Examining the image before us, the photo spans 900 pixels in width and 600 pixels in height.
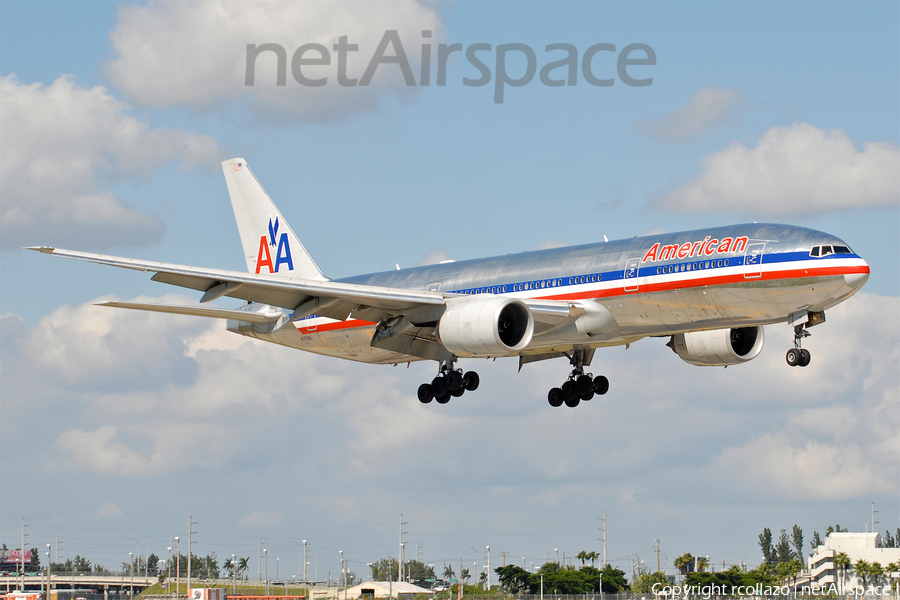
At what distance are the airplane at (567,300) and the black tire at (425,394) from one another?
0.24 feet

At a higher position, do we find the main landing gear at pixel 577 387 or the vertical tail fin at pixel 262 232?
Result: the vertical tail fin at pixel 262 232

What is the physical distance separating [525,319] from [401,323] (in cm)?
511

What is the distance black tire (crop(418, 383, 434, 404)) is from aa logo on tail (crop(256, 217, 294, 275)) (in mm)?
12028

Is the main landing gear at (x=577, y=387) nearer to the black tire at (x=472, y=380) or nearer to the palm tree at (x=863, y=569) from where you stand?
the black tire at (x=472, y=380)

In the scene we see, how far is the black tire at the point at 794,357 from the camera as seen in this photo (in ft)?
108

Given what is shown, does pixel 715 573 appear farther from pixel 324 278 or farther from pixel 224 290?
pixel 224 290

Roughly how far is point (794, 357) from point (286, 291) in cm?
1704

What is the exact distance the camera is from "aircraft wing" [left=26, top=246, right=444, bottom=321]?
115 ft

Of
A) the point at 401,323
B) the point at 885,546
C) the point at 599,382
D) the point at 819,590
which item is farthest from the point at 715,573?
the point at 401,323

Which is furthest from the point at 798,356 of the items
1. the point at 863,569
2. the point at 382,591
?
the point at 382,591

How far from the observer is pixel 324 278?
164 feet

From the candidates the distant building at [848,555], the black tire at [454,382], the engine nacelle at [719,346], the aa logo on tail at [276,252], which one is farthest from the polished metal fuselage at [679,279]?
the distant building at [848,555]

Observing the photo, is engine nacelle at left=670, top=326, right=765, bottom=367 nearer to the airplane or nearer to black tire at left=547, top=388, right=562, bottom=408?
the airplane

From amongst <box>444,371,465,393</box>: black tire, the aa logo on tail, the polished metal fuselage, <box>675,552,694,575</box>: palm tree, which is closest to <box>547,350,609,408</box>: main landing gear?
the polished metal fuselage
